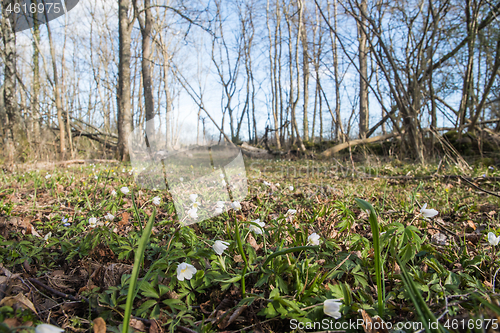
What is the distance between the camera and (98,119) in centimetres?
2119

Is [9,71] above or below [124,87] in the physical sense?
above

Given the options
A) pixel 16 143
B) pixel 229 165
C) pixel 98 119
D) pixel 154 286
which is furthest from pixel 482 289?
pixel 98 119

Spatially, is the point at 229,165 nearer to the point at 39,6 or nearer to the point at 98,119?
the point at 39,6

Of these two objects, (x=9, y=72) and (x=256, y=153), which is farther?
(x=256, y=153)

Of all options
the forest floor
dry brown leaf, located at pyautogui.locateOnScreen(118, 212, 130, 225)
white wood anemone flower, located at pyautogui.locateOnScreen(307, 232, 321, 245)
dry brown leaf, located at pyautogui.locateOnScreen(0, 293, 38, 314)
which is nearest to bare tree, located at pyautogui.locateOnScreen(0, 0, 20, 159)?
dry brown leaf, located at pyautogui.locateOnScreen(118, 212, 130, 225)

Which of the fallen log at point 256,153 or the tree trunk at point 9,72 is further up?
the tree trunk at point 9,72

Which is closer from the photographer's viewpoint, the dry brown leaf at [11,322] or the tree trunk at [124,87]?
the dry brown leaf at [11,322]

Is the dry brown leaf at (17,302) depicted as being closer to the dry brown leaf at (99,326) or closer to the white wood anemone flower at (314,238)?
the dry brown leaf at (99,326)

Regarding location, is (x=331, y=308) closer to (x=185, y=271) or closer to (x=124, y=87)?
(x=185, y=271)

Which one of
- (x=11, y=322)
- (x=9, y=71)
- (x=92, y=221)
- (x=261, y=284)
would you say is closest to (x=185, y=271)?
(x=261, y=284)

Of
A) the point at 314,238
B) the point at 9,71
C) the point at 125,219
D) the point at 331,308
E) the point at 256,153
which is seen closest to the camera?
the point at 331,308

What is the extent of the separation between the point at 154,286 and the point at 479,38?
7.72 meters

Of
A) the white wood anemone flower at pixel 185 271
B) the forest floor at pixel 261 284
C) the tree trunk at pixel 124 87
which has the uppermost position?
the tree trunk at pixel 124 87

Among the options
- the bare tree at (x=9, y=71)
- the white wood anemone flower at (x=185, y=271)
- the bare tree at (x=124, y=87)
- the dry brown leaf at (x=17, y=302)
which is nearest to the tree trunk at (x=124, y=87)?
the bare tree at (x=124, y=87)
